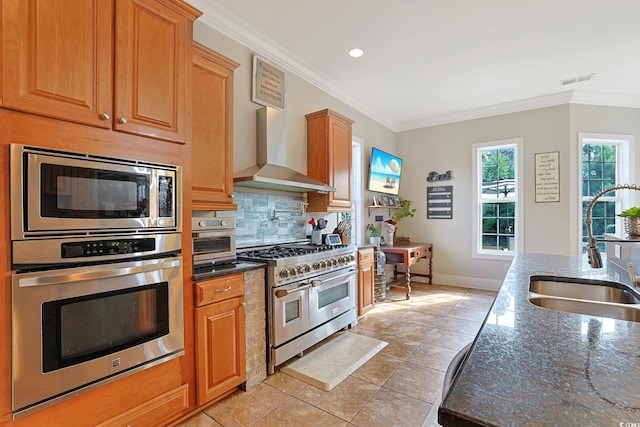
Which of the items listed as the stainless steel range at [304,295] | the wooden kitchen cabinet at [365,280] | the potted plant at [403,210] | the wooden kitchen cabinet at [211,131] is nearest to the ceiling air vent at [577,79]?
the potted plant at [403,210]

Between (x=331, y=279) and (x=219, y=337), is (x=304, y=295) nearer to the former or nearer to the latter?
(x=331, y=279)

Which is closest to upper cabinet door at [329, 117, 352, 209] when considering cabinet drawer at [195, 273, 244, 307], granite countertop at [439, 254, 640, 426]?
cabinet drawer at [195, 273, 244, 307]

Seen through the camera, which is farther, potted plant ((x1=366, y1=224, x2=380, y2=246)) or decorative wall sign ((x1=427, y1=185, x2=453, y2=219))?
decorative wall sign ((x1=427, y1=185, x2=453, y2=219))

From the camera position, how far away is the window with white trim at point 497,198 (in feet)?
15.7

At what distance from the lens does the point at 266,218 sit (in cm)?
316

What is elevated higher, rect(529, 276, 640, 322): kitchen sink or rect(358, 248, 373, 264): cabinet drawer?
rect(529, 276, 640, 322): kitchen sink

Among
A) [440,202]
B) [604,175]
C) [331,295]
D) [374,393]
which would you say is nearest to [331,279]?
[331,295]

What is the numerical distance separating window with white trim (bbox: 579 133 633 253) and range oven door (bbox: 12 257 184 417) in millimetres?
5360

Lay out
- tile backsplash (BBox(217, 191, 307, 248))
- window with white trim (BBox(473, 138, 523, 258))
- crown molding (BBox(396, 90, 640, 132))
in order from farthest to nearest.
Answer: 1. window with white trim (BBox(473, 138, 523, 258))
2. crown molding (BBox(396, 90, 640, 132))
3. tile backsplash (BBox(217, 191, 307, 248))

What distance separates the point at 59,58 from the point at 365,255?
10.1 ft

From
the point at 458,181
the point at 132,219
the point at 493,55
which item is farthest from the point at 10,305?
the point at 458,181

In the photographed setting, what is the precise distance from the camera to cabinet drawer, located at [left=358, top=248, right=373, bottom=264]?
11.7ft

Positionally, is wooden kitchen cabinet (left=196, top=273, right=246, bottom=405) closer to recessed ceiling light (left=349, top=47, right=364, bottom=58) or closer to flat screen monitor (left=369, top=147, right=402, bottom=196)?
recessed ceiling light (left=349, top=47, right=364, bottom=58)

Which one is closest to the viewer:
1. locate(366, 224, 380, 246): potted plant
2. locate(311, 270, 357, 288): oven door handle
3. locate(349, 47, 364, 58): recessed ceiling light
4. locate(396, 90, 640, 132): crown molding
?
locate(311, 270, 357, 288): oven door handle
